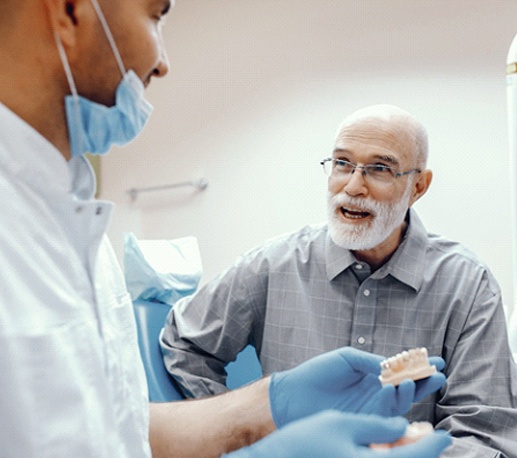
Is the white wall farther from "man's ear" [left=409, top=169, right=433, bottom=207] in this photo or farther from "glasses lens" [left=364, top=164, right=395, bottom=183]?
"glasses lens" [left=364, top=164, right=395, bottom=183]

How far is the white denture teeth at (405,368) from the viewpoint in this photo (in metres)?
1.07

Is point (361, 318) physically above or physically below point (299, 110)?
below

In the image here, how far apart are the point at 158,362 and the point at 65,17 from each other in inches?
43.8

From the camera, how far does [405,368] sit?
1.07 metres

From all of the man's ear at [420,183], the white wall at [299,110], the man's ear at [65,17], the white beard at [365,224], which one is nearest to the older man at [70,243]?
the man's ear at [65,17]

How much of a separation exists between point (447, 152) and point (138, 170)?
1635 mm

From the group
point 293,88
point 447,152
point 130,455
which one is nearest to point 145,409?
point 130,455

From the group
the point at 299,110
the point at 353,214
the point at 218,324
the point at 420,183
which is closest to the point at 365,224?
the point at 353,214

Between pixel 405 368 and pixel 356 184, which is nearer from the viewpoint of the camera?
pixel 405 368

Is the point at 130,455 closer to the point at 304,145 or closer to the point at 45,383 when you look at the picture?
the point at 45,383

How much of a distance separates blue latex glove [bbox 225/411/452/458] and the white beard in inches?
35.5

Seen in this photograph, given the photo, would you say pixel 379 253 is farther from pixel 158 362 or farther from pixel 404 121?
pixel 158 362

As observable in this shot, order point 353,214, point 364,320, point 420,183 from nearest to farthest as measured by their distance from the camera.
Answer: point 364,320 → point 353,214 → point 420,183

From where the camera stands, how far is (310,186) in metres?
2.88
